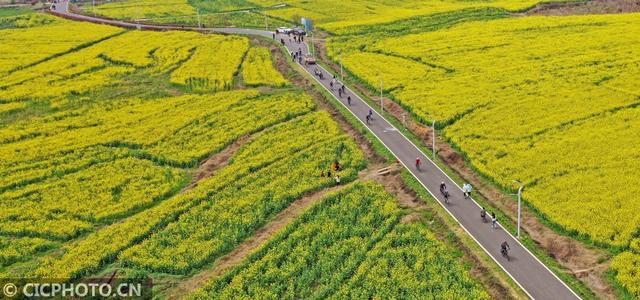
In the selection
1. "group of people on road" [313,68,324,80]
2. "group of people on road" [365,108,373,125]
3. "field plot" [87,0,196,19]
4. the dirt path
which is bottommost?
the dirt path

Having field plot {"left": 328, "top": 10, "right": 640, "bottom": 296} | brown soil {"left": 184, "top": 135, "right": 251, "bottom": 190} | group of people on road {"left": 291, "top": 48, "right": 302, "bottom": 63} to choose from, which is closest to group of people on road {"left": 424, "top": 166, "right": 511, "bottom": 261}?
field plot {"left": 328, "top": 10, "right": 640, "bottom": 296}

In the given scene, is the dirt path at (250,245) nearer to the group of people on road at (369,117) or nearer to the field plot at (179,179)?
the field plot at (179,179)

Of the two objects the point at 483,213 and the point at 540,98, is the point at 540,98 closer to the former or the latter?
the point at 540,98

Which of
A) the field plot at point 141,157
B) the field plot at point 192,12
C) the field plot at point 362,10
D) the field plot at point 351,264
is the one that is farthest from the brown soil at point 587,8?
the field plot at point 351,264

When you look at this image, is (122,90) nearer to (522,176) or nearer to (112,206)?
(112,206)

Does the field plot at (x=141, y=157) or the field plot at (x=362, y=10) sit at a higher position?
the field plot at (x=362, y=10)

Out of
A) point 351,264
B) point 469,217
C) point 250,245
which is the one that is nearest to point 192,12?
point 250,245

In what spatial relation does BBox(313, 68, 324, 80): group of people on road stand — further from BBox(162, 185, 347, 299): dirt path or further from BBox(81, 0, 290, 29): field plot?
BBox(81, 0, 290, 29): field plot
